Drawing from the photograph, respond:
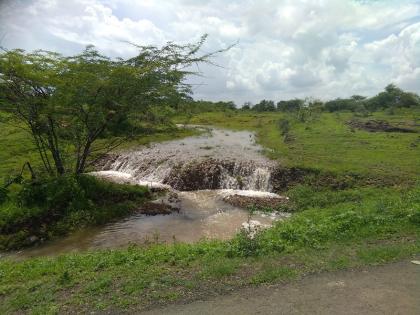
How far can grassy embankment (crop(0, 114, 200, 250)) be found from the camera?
1334 cm

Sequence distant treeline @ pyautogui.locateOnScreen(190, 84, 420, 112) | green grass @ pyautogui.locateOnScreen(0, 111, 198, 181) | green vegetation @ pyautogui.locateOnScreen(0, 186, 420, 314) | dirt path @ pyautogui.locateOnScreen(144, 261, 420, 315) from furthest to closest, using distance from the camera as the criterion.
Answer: distant treeline @ pyautogui.locateOnScreen(190, 84, 420, 112)
green grass @ pyautogui.locateOnScreen(0, 111, 198, 181)
green vegetation @ pyautogui.locateOnScreen(0, 186, 420, 314)
dirt path @ pyautogui.locateOnScreen(144, 261, 420, 315)

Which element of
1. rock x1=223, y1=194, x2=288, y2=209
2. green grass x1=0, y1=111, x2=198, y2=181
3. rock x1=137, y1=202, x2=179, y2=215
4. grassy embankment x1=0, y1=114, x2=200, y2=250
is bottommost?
rock x1=223, y1=194, x2=288, y2=209

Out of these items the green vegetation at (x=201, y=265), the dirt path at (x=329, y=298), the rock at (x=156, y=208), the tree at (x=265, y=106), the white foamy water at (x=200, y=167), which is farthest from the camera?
the tree at (x=265, y=106)

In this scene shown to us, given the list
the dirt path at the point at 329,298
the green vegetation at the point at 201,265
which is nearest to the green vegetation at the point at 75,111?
the green vegetation at the point at 201,265

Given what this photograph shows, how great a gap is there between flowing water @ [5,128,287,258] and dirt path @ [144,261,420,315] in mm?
6711

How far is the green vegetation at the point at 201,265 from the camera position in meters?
6.90

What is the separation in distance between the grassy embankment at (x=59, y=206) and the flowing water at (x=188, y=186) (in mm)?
562

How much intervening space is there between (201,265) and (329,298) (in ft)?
9.08

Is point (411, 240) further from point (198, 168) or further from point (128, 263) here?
point (198, 168)

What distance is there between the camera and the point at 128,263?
28.5 feet

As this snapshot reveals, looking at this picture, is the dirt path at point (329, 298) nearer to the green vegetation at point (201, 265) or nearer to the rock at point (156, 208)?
the green vegetation at point (201, 265)

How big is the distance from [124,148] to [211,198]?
1315 centimetres

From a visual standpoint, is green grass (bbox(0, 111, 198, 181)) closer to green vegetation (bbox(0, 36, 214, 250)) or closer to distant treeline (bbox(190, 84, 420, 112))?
green vegetation (bbox(0, 36, 214, 250))

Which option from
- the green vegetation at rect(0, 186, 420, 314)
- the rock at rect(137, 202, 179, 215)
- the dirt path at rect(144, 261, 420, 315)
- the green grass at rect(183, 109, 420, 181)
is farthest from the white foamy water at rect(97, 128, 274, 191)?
the dirt path at rect(144, 261, 420, 315)
